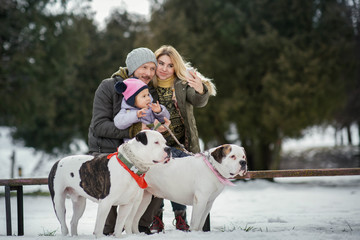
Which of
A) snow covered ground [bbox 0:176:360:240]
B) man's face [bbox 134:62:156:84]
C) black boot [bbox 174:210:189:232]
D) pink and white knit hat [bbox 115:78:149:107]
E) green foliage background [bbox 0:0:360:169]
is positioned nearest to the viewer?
snow covered ground [bbox 0:176:360:240]

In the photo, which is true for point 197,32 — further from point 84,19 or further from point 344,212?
point 344,212

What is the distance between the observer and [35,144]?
24.1m

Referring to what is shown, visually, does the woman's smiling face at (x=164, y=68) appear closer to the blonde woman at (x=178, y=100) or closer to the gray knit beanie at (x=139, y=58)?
the blonde woman at (x=178, y=100)

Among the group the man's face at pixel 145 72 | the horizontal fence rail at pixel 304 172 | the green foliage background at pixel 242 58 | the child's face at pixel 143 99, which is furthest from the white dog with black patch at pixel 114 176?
the green foliage background at pixel 242 58

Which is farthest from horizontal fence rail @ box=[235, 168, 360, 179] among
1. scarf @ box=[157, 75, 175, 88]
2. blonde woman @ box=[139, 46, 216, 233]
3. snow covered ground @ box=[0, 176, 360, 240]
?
scarf @ box=[157, 75, 175, 88]

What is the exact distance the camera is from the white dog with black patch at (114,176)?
385 cm

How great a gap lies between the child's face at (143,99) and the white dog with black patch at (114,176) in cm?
52

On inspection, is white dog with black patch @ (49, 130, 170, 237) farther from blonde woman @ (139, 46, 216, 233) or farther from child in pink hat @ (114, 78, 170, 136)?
blonde woman @ (139, 46, 216, 233)

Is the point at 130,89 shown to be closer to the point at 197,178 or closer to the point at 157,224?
the point at 197,178

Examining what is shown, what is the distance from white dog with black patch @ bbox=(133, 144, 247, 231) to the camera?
13.4 feet

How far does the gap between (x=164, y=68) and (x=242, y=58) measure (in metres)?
13.5

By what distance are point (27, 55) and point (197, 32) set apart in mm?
7361

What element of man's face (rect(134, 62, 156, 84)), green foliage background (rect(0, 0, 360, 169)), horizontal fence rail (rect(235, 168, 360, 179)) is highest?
green foliage background (rect(0, 0, 360, 169))

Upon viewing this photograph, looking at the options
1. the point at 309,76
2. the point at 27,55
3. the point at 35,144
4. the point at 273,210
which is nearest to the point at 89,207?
the point at 273,210
